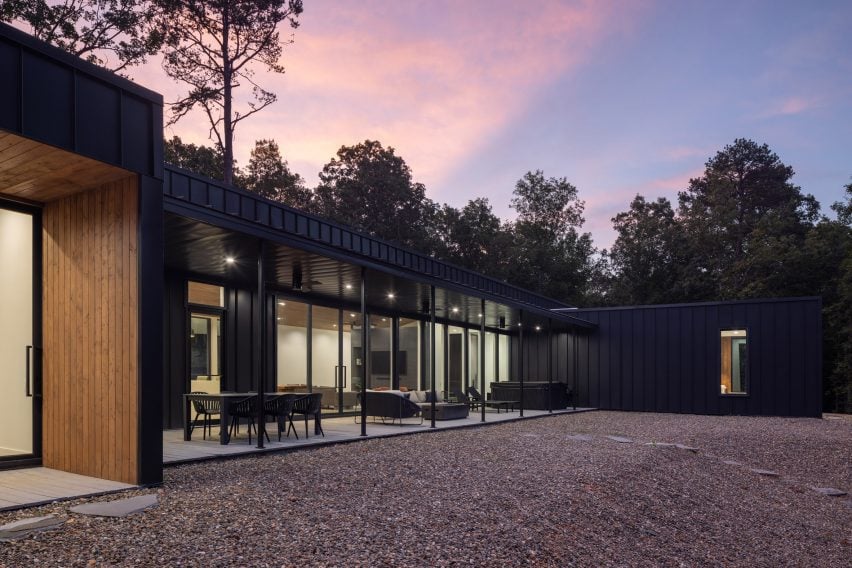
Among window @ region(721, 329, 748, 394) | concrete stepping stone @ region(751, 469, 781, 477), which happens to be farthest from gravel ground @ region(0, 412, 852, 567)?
window @ region(721, 329, 748, 394)

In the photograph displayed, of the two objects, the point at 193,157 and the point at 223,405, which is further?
the point at 193,157

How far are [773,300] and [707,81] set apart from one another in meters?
9.14

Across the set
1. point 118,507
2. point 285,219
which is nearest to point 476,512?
point 118,507

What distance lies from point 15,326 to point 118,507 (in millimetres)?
2880

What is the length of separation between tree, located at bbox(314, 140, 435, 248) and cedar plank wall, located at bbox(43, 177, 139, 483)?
1086 inches

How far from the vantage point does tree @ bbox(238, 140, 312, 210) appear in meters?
30.7

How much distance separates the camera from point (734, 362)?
16.7 m

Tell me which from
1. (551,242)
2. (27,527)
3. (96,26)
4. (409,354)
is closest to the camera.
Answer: (27,527)

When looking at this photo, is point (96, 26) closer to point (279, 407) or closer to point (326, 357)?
point (326, 357)

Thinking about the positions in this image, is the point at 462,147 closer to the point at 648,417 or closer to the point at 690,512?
the point at 648,417

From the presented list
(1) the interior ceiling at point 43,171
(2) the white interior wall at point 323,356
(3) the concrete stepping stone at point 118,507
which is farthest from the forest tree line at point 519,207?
(3) the concrete stepping stone at point 118,507

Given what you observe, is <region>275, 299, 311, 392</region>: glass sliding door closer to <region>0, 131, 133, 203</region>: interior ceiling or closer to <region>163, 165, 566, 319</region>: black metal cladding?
<region>163, 165, 566, 319</region>: black metal cladding

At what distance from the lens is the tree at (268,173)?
101ft

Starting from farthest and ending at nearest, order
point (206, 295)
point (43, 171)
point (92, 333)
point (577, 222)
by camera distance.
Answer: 1. point (577, 222)
2. point (206, 295)
3. point (92, 333)
4. point (43, 171)
